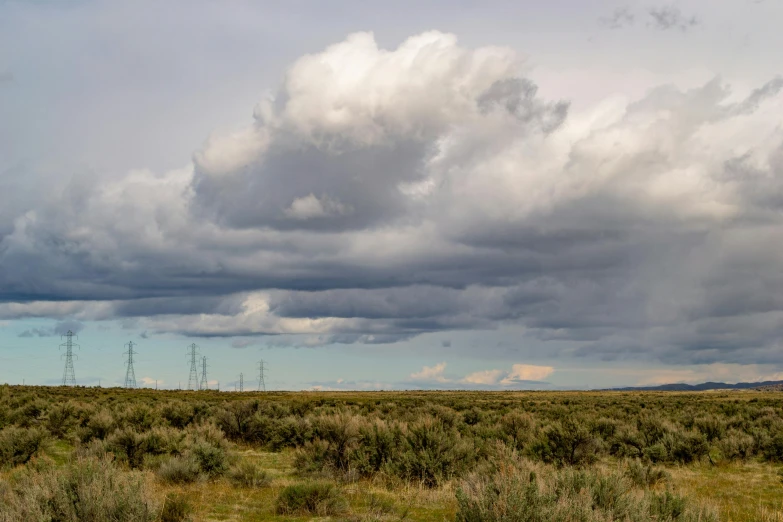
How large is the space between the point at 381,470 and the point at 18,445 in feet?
36.7

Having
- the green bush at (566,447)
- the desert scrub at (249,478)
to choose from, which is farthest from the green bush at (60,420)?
the green bush at (566,447)

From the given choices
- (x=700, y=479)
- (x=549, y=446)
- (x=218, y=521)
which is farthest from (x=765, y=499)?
(x=218, y=521)

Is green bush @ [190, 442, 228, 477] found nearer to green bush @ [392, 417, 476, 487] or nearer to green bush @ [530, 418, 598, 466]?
green bush @ [392, 417, 476, 487]

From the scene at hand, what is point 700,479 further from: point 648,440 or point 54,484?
point 54,484

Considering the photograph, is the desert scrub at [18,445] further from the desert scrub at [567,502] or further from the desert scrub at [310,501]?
the desert scrub at [567,502]

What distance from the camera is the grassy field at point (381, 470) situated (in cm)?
903

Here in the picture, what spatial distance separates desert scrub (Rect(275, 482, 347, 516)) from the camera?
12.6 m

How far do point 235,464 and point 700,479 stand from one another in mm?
14131

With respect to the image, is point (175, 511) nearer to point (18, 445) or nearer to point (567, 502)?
point (567, 502)

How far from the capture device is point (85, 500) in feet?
29.6

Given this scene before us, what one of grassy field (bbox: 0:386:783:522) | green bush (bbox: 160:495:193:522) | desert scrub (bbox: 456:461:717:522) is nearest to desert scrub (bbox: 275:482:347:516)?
grassy field (bbox: 0:386:783:522)

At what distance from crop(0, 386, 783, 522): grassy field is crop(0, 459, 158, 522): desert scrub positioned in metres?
0.02

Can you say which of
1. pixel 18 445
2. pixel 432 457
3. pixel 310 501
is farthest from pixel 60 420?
pixel 310 501

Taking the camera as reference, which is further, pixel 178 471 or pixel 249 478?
pixel 249 478
